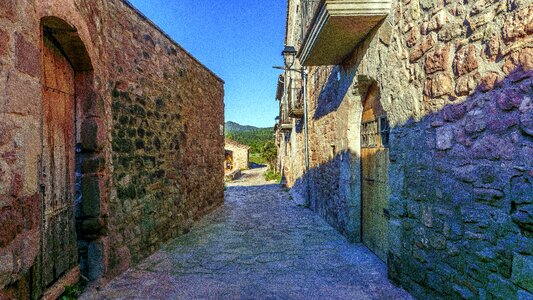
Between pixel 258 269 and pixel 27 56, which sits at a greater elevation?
pixel 27 56

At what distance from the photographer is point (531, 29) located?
65.3 inches

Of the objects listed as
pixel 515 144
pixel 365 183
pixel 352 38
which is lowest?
pixel 365 183

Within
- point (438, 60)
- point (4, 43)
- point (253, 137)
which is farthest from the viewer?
point (253, 137)

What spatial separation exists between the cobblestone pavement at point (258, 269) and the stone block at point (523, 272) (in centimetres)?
114

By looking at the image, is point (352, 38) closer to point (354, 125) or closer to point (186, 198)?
point (354, 125)

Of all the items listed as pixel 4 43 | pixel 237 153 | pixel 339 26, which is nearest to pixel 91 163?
pixel 4 43

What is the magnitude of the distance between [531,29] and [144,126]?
161 inches

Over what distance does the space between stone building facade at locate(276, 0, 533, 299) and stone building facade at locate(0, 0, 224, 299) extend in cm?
250

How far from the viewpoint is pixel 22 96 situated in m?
2.01

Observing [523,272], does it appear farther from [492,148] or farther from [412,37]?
[412,37]

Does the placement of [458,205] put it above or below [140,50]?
below

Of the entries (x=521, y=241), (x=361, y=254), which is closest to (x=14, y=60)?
(x=521, y=241)

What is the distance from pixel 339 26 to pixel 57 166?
A: 3341mm

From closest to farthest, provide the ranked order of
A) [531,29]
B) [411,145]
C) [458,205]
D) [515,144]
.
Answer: [531,29]
[515,144]
[458,205]
[411,145]
